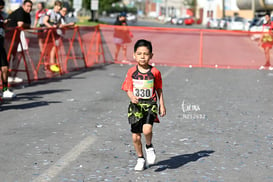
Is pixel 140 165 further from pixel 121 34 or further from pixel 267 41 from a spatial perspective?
pixel 121 34

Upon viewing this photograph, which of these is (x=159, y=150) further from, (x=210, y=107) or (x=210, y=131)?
(x=210, y=107)

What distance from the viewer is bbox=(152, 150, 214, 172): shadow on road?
597 cm

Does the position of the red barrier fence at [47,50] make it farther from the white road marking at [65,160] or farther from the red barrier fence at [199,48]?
the white road marking at [65,160]

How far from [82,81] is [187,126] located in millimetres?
6579

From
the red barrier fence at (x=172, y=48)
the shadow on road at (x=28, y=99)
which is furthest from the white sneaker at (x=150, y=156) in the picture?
the red barrier fence at (x=172, y=48)

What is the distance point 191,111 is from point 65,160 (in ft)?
13.4

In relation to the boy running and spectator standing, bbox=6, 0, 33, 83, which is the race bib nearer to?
the boy running

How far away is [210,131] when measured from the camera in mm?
7988

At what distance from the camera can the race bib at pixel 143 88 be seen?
5648 millimetres

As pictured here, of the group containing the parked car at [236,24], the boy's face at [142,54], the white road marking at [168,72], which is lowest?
the parked car at [236,24]

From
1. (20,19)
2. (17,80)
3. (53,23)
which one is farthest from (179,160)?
(53,23)

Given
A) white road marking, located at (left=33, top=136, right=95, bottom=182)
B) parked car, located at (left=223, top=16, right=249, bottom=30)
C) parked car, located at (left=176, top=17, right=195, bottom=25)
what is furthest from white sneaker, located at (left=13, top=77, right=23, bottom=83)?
parked car, located at (left=176, top=17, right=195, bottom=25)

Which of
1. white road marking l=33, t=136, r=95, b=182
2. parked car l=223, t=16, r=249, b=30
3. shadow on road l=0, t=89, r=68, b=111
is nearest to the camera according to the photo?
white road marking l=33, t=136, r=95, b=182

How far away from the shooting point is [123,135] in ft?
25.1
